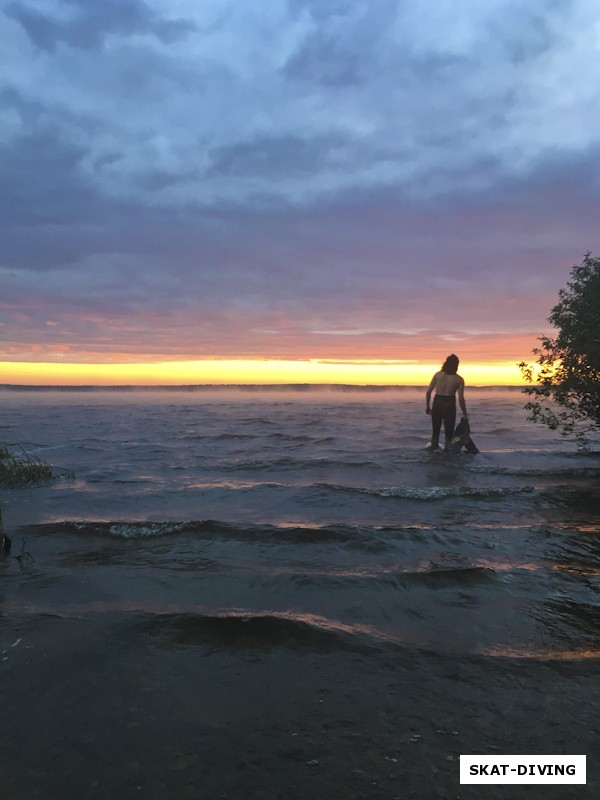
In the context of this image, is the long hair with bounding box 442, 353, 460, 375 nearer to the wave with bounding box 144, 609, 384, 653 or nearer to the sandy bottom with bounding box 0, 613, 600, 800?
the wave with bounding box 144, 609, 384, 653

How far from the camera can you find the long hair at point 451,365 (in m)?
16.5

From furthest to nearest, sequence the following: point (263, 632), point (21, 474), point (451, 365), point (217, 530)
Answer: point (451, 365), point (21, 474), point (217, 530), point (263, 632)

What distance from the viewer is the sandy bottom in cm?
304

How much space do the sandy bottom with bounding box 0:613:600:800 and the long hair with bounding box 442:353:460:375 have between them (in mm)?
12854

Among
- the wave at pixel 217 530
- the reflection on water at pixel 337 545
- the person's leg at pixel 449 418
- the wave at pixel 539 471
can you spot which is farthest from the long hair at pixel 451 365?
the wave at pixel 217 530

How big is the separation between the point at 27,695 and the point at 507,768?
11.6 feet

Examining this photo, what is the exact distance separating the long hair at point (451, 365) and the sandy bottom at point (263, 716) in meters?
12.9

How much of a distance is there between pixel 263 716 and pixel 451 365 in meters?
14.4

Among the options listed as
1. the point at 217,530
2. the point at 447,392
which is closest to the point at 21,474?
the point at 217,530

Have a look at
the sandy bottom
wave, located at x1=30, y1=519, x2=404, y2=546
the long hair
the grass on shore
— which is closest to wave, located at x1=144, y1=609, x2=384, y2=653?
the sandy bottom

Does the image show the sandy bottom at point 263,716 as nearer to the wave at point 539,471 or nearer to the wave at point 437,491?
the wave at point 437,491

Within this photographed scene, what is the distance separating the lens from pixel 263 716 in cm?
366

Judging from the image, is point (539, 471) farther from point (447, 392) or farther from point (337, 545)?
point (337, 545)

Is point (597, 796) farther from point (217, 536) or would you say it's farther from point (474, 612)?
point (217, 536)
